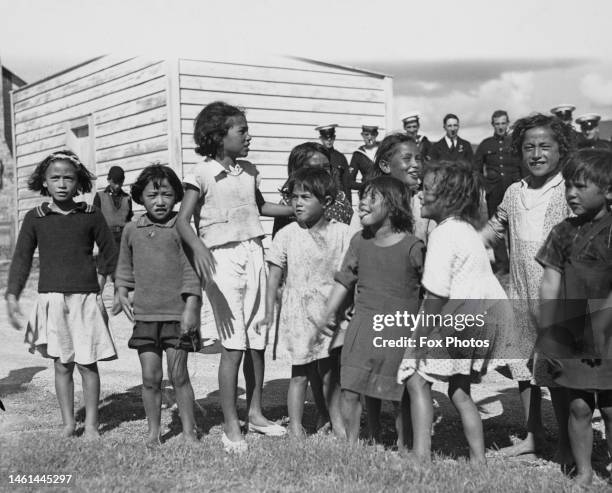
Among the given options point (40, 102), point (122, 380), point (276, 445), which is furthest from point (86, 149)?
point (276, 445)

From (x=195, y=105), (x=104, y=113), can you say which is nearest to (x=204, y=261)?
(x=195, y=105)

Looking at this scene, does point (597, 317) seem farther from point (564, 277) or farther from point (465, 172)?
point (465, 172)

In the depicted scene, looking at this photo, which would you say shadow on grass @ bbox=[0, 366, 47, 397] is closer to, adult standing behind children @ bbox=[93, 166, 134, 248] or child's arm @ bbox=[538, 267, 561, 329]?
adult standing behind children @ bbox=[93, 166, 134, 248]

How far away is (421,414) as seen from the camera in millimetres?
3477

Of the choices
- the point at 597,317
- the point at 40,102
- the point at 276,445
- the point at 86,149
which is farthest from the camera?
the point at 40,102

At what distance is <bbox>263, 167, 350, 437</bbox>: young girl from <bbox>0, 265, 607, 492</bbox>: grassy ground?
29 centimetres

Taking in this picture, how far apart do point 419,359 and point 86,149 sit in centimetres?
989

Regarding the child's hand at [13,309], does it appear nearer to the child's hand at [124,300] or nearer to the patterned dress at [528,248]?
the child's hand at [124,300]

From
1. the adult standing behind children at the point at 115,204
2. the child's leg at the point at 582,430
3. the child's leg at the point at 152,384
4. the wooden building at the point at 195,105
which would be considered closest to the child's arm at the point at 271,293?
the child's leg at the point at 152,384

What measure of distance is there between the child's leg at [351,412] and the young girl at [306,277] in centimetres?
23

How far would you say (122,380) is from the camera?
5906mm

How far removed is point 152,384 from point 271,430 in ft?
2.40

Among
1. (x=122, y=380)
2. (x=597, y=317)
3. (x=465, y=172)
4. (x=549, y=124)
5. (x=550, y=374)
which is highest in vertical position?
(x=549, y=124)

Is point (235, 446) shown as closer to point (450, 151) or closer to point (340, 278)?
point (340, 278)
